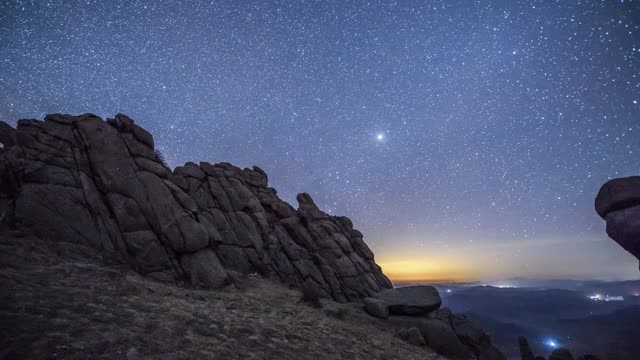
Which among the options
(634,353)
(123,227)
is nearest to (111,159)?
(123,227)

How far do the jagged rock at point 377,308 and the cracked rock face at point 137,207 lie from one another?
5260 mm

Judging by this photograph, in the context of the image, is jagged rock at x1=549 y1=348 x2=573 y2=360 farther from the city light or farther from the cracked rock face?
the city light

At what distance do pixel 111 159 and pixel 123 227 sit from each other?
18.2 ft

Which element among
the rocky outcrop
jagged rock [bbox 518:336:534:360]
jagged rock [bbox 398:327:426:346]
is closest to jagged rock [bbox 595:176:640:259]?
the rocky outcrop

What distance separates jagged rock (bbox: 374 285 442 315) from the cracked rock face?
5.12 m

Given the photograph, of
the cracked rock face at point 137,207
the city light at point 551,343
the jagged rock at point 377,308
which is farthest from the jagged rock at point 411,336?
the city light at point 551,343

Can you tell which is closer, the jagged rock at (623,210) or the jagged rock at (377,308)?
the jagged rock at (623,210)

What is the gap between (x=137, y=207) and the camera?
19.6 meters

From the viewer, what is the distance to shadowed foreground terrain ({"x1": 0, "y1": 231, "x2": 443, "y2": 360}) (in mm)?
7195

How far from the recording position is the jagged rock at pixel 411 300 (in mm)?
24656

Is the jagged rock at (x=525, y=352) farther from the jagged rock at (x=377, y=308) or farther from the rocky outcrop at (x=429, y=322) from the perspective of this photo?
the jagged rock at (x=377, y=308)

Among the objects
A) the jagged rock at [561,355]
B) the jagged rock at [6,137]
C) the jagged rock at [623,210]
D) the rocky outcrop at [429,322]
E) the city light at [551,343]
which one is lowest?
the city light at [551,343]

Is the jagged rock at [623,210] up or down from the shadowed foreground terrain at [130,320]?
up

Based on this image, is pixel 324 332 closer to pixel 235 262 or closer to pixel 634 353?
pixel 235 262
